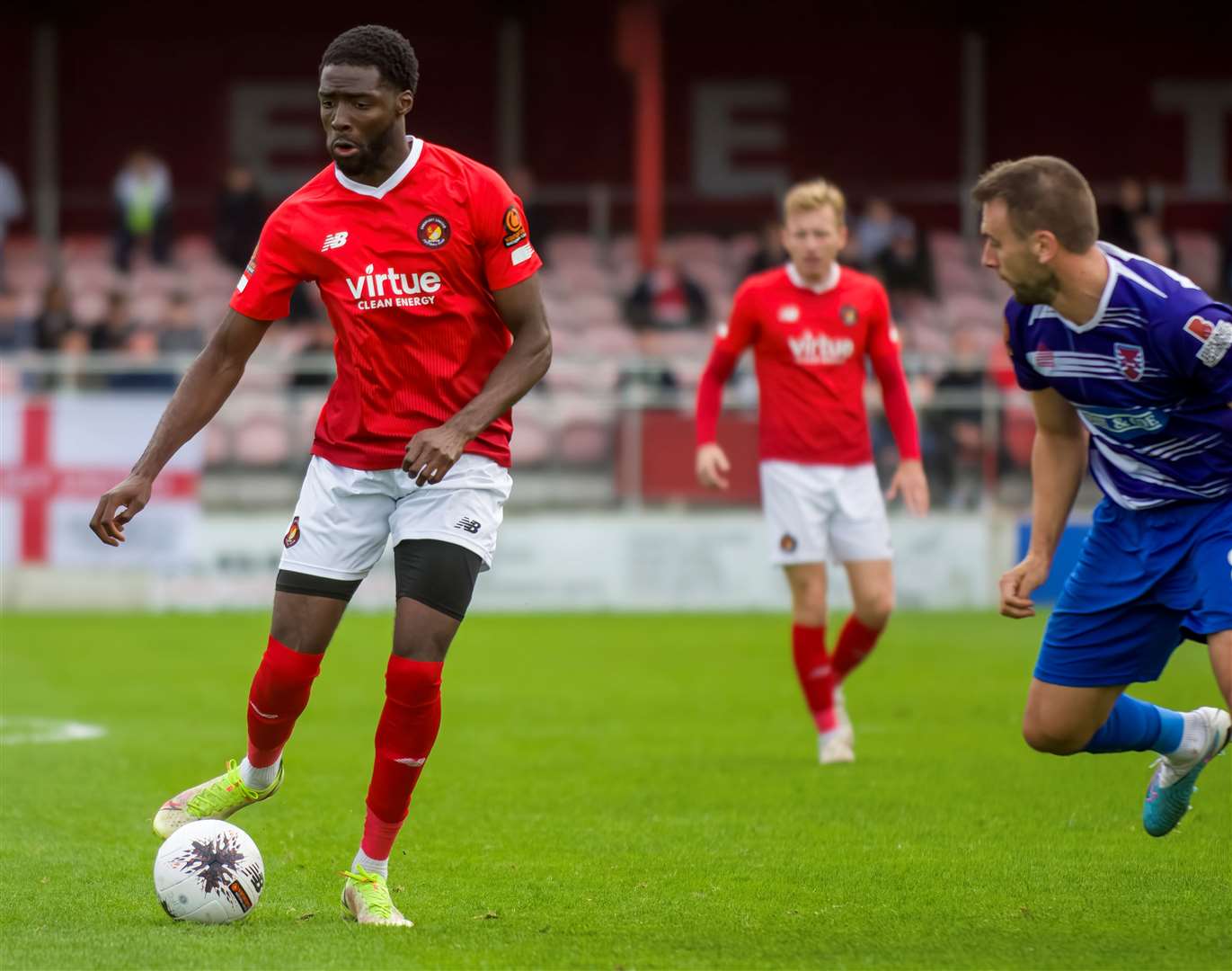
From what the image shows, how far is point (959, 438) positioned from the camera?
56.2 feet

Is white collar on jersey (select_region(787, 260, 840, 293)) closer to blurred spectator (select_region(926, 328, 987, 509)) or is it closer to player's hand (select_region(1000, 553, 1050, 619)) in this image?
player's hand (select_region(1000, 553, 1050, 619))

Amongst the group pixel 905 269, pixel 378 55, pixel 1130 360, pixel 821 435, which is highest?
pixel 378 55

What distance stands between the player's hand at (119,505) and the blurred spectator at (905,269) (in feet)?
50.5

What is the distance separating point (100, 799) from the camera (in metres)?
8.00

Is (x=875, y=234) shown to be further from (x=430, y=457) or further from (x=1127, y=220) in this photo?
(x=430, y=457)

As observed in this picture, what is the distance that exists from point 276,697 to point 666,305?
14.4 m

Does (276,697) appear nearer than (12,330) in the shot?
Yes

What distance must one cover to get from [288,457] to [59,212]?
11.8m

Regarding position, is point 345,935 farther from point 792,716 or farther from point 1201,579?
point 792,716

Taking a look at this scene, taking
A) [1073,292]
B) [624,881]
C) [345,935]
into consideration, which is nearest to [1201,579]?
[1073,292]

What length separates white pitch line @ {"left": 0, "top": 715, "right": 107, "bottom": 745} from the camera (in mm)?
9812

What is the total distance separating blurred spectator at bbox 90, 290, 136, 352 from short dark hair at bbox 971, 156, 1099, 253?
13.4 metres

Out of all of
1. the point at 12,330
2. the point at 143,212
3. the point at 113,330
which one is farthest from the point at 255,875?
the point at 143,212

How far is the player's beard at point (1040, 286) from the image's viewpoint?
5.42m
